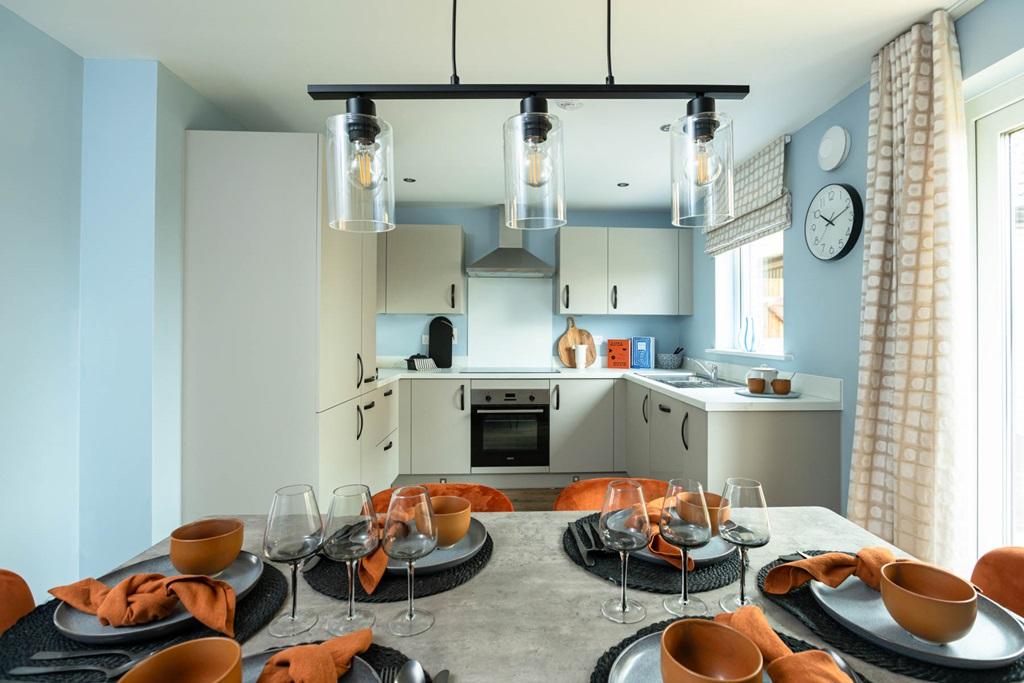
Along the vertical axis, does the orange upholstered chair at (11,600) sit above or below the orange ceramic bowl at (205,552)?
below

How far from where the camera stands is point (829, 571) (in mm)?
843

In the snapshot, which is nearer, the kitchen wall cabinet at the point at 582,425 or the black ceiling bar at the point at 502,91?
the black ceiling bar at the point at 502,91

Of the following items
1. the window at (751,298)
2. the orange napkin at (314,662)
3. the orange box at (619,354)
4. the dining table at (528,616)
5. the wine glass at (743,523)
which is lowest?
the dining table at (528,616)

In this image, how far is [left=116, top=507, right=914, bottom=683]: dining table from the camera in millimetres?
677

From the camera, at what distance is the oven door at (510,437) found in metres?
3.70

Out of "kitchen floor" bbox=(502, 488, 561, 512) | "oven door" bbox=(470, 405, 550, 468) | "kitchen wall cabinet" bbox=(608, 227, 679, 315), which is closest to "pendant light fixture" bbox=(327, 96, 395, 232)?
"kitchen floor" bbox=(502, 488, 561, 512)

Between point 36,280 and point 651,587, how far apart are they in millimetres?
2411

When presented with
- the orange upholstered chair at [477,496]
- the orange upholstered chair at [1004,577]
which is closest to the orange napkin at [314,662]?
the orange upholstered chair at [477,496]

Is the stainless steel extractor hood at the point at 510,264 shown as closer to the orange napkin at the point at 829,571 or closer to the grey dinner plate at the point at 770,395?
the grey dinner plate at the point at 770,395

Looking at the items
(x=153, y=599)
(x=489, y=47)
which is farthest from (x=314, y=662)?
(x=489, y=47)

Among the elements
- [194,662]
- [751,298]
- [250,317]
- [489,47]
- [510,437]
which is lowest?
[510,437]

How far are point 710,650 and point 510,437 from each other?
10.3 ft

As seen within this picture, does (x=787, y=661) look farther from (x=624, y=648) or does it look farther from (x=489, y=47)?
(x=489, y=47)

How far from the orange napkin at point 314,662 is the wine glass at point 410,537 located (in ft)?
0.40
